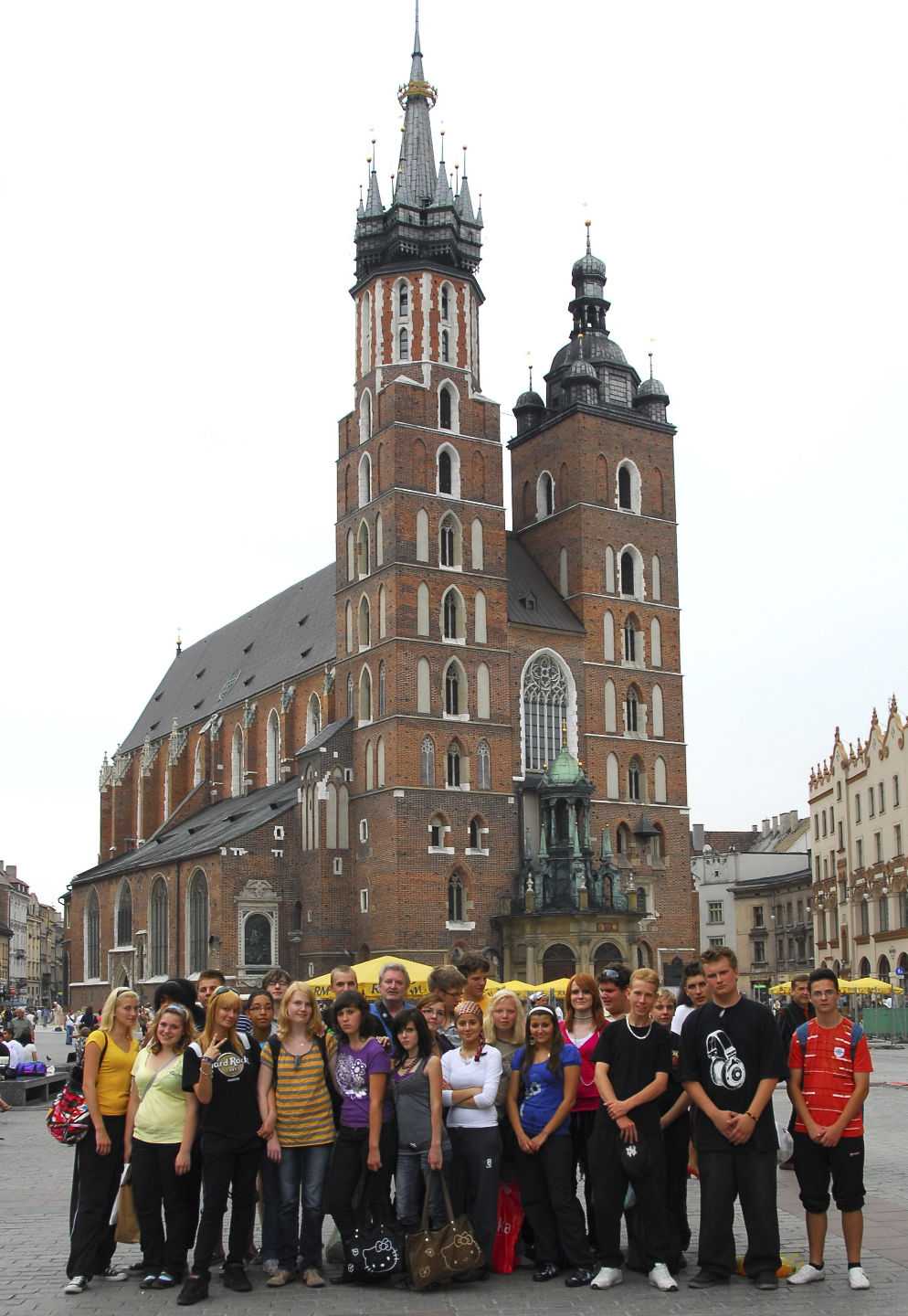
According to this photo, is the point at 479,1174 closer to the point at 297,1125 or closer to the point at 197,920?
the point at 297,1125

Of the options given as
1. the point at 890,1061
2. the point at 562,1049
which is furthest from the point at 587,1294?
the point at 890,1061

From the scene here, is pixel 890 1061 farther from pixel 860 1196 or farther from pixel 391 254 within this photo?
pixel 391 254

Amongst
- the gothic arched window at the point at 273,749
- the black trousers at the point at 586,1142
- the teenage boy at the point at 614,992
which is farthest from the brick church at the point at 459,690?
the black trousers at the point at 586,1142

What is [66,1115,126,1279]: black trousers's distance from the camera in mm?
9102

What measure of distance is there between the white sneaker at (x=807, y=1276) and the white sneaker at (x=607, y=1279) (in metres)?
1.04

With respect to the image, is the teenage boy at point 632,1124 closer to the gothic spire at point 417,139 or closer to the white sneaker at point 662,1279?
the white sneaker at point 662,1279

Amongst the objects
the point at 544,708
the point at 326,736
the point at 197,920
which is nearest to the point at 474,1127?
the point at 326,736

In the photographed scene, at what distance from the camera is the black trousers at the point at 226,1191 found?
8.99 meters

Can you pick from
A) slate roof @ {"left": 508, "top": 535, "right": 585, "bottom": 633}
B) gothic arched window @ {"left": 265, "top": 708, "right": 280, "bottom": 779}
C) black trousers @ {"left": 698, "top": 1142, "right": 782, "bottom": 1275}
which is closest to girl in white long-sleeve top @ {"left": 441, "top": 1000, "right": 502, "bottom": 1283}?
black trousers @ {"left": 698, "top": 1142, "right": 782, "bottom": 1275}

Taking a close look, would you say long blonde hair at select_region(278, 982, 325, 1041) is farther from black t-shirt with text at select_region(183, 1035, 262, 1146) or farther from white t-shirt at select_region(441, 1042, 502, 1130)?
white t-shirt at select_region(441, 1042, 502, 1130)

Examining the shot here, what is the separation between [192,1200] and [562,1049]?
8.36ft

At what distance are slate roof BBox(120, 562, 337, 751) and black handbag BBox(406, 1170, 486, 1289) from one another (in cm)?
4157

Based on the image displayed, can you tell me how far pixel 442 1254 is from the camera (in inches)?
344

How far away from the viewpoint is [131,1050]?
953cm
